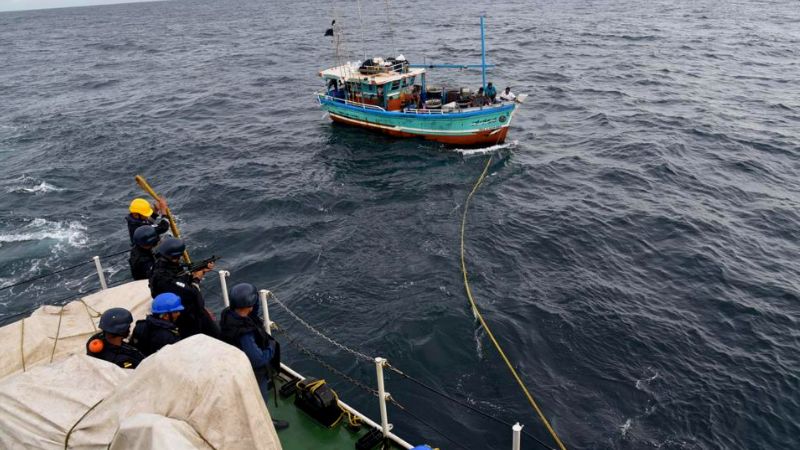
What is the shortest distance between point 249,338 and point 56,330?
3040 mm

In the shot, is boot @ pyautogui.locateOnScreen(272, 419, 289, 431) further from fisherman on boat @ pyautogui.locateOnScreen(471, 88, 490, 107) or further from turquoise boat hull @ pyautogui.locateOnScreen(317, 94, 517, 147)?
fisherman on boat @ pyautogui.locateOnScreen(471, 88, 490, 107)

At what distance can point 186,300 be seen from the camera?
295 inches

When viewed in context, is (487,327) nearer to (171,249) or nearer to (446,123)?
(171,249)

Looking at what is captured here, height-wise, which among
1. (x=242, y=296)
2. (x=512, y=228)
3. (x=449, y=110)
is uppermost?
(x=242, y=296)

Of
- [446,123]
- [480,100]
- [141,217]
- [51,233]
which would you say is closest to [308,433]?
[141,217]

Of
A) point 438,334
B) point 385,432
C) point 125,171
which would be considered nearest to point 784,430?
point 438,334

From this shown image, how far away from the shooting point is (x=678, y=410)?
478 inches

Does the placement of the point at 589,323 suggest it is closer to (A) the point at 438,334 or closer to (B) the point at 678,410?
(B) the point at 678,410

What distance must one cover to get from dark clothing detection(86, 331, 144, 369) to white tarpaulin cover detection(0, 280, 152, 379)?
104cm

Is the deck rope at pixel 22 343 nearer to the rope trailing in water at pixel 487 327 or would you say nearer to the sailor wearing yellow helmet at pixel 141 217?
the sailor wearing yellow helmet at pixel 141 217

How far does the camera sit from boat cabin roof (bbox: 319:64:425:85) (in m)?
29.2

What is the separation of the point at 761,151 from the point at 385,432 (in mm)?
27536

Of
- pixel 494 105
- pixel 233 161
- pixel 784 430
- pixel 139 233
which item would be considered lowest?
pixel 784 430

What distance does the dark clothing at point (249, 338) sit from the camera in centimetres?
639
